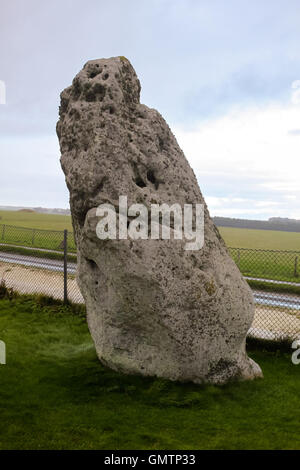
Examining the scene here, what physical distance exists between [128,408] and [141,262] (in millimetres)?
1876

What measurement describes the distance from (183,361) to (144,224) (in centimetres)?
201

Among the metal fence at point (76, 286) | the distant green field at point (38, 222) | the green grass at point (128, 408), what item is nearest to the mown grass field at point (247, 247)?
the metal fence at point (76, 286)

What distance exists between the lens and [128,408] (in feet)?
18.5

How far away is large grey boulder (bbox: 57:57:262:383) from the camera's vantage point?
6043mm

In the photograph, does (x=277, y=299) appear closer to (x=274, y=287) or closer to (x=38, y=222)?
(x=274, y=287)

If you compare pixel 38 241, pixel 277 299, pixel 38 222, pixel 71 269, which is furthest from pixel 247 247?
pixel 38 222

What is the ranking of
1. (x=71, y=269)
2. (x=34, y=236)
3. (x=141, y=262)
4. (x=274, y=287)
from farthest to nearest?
(x=34, y=236), (x=71, y=269), (x=274, y=287), (x=141, y=262)

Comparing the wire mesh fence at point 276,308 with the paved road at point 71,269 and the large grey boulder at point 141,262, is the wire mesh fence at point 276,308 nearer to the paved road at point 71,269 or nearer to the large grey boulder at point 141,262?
the paved road at point 71,269

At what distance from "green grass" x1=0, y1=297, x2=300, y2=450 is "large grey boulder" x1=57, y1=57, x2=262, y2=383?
0.35 meters

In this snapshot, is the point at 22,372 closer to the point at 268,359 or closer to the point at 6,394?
the point at 6,394

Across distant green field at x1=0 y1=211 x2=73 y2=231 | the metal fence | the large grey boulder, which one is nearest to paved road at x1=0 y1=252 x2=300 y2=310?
the metal fence

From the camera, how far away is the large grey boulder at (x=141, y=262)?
6.04 m

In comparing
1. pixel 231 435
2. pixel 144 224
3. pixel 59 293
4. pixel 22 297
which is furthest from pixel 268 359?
pixel 59 293

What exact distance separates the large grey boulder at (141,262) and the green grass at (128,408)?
0.35 m
